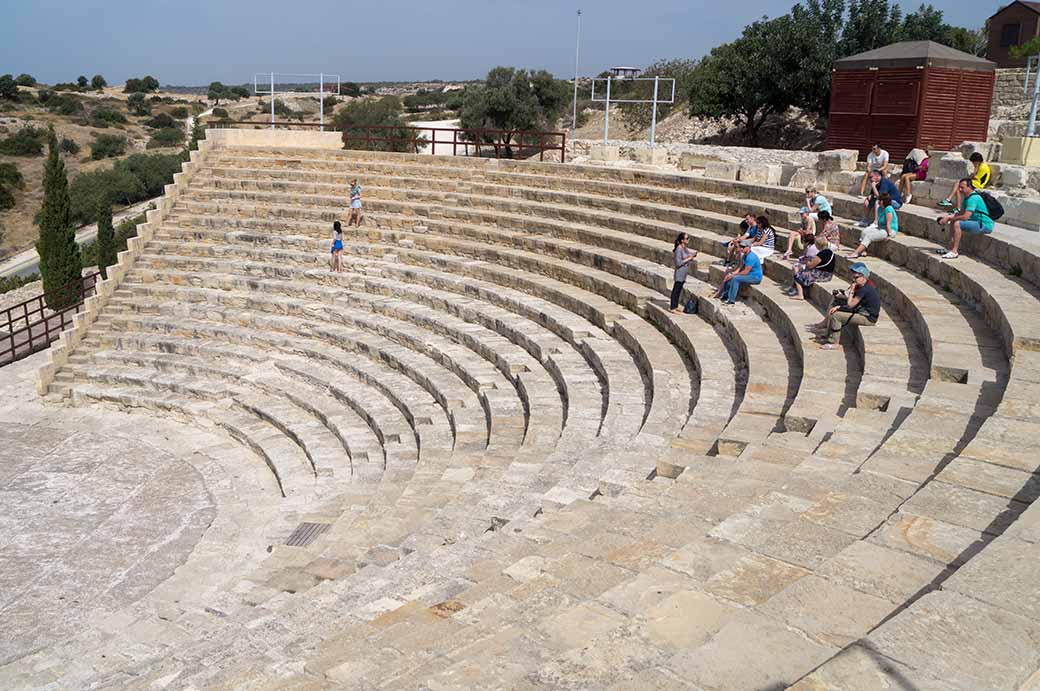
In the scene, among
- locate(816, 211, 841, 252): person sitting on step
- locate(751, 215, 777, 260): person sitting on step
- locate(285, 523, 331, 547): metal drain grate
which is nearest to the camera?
locate(285, 523, 331, 547): metal drain grate

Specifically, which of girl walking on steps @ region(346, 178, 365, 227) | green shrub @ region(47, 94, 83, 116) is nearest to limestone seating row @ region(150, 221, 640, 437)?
girl walking on steps @ region(346, 178, 365, 227)

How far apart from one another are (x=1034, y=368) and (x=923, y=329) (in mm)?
2014

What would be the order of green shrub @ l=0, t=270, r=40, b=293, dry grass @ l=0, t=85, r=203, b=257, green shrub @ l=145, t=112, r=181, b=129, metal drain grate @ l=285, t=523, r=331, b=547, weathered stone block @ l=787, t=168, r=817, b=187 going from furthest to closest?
green shrub @ l=145, t=112, r=181, b=129, dry grass @ l=0, t=85, r=203, b=257, green shrub @ l=0, t=270, r=40, b=293, weathered stone block @ l=787, t=168, r=817, b=187, metal drain grate @ l=285, t=523, r=331, b=547

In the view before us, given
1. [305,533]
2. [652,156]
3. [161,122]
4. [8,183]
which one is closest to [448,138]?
[652,156]

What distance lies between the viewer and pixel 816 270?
10766 mm

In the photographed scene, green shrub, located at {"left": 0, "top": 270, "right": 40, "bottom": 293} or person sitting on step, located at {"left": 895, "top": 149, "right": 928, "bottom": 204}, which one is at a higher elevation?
person sitting on step, located at {"left": 895, "top": 149, "right": 928, "bottom": 204}

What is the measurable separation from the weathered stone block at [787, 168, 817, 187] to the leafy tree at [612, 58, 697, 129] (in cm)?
1594

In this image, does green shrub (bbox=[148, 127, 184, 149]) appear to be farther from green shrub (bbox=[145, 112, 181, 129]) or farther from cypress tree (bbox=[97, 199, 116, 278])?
cypress tree (bbox=[97, 199, 116, 278])

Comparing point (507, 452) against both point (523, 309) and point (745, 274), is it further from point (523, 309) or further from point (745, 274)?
point (523, 309)

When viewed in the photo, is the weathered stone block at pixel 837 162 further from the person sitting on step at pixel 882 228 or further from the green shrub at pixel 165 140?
the green shrub at pixel 165 140

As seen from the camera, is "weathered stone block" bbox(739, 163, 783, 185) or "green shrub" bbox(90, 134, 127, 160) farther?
"green shrub" bbox(90, 134, 127, 160)

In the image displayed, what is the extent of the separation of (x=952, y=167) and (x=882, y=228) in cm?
264

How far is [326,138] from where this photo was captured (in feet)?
71.7

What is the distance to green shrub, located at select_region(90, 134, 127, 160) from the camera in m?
65.6
